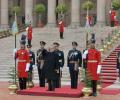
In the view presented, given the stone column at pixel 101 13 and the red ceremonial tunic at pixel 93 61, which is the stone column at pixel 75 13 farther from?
the red ceremonial tunic at pixel 93 61

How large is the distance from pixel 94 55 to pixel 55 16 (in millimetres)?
40613

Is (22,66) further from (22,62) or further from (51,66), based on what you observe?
(51,66)

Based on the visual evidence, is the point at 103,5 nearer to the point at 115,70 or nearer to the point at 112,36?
the point at 112,36

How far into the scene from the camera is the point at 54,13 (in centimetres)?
6097

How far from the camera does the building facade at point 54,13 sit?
5865 centimetres

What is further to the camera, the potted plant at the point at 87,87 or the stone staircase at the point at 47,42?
the stone staircase at the point at 47,42

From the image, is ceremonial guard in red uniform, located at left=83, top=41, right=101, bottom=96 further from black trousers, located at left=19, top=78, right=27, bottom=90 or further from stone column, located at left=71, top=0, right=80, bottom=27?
stone column, located at left=71, top=0, right=80, bottom=27

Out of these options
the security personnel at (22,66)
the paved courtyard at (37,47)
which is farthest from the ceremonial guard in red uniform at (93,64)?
the security personnel at (22,66)

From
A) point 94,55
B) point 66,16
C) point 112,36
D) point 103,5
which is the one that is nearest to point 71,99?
point 94,55

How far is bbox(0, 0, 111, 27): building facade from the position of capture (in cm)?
5865

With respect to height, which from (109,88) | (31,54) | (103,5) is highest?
(103,5)

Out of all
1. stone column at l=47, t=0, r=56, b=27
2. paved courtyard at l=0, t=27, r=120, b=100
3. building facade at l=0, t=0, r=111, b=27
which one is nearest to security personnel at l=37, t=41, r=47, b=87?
paved courtyard at l=0, t=27, r=120, b=100

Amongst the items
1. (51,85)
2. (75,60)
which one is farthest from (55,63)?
(75,60)

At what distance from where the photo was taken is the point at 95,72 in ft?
70.9
